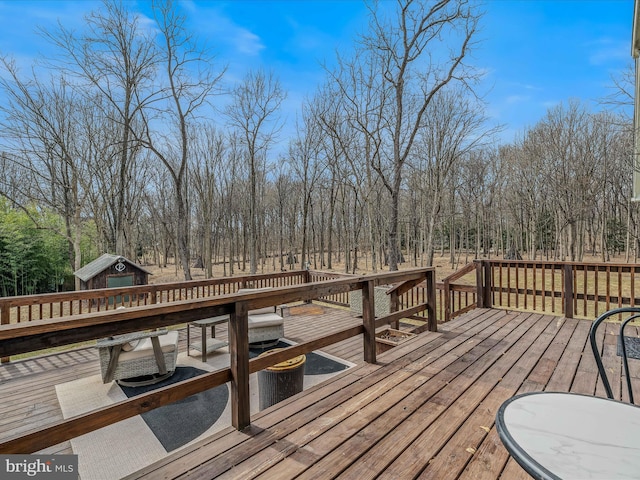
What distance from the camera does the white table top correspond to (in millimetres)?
860

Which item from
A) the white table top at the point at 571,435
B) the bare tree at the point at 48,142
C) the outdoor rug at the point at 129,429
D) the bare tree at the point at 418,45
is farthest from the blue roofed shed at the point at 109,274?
the white table top at the point at 571,435

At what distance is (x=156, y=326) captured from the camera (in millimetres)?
1653

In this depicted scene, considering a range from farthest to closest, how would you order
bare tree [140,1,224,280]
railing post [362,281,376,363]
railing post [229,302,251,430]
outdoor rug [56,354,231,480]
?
bare tree [140,1,224,280]
railing post [362,281,376,363]
outdoor rug [56,354,231,480]
railing post [229,302,251,430]

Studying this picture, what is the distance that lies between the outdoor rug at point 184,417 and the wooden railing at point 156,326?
124 centimetres

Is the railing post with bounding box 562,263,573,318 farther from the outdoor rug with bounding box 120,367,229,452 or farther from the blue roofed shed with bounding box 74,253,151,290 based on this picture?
the blue roofed shed with bounding box 74,253,151,290

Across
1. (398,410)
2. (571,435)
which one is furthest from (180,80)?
(571,435)

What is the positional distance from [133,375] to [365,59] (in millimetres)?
9714

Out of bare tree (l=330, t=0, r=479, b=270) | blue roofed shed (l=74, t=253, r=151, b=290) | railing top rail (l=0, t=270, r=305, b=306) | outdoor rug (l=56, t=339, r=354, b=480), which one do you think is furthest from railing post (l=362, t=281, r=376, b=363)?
blue roofed shed (l=74, t=253, r=151, b=290)

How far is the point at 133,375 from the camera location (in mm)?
3723

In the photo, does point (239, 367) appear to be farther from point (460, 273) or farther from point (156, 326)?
point (460, 273)

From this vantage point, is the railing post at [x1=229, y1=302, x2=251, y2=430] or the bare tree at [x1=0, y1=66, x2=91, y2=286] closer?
the railing post at [x1=229, y1=302, x2=251, y2=430]

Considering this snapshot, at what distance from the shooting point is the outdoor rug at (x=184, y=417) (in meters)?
2.82

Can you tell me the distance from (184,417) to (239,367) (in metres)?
1.69

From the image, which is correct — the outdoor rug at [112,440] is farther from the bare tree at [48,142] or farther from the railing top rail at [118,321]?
the bare tree at [48,142]
